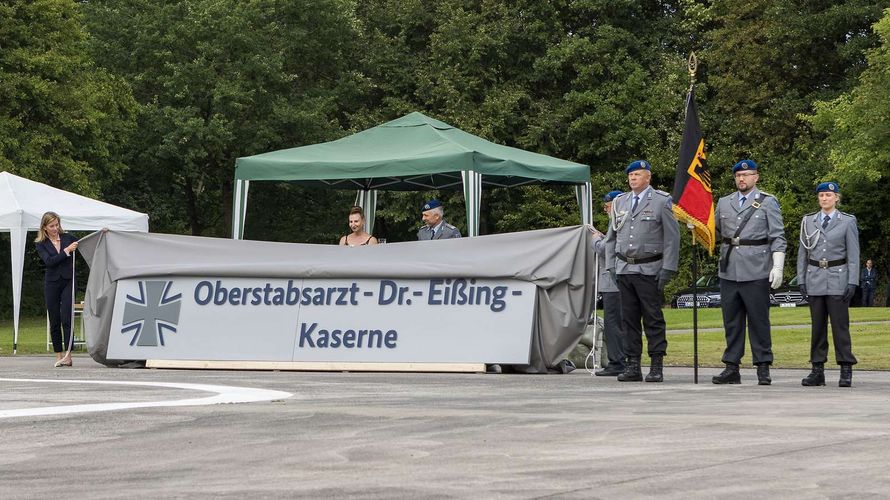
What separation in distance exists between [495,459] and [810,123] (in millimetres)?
43702

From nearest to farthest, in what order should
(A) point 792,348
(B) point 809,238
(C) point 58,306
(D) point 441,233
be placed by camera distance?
(B) point 809,238 < (D) point 441,233 < (C) point 58,306 < (A) point 792,348

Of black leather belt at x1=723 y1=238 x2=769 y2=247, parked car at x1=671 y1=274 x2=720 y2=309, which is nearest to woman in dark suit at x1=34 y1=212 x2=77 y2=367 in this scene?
black leather belt at x1=723 y1=238 x2=769 y2=247

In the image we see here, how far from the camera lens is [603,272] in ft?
52.3

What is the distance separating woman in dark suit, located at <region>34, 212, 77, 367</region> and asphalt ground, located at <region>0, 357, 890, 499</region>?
5126 millimetres

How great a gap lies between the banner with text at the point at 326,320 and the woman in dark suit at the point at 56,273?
1.58 metres

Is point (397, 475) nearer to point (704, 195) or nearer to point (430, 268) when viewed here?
point (704, 195)

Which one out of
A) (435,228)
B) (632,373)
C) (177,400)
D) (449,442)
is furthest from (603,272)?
(449,442)

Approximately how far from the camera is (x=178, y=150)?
49.1 meters

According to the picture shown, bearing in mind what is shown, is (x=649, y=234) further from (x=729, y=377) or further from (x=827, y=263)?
(x=827, y=263)

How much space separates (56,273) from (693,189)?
8335 millimetres

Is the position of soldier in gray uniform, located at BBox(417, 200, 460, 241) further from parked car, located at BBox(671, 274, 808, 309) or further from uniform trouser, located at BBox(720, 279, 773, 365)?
parked car, located at BBox(671, 274, 808, 309)

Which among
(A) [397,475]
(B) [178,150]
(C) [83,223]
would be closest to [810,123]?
(B) [178,150]

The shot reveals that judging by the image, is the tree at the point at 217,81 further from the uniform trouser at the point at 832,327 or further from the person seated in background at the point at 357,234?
the uniform trouser at the point at 832,327

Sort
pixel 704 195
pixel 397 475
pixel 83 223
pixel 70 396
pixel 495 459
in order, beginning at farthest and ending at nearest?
pixel 83 223, pixel 704 195, pixel 70 396, pixel 495 459, pixel 397 475
